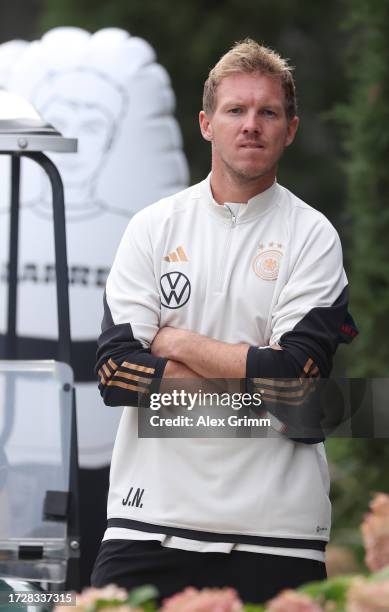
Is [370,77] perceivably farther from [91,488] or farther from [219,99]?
[219,99]

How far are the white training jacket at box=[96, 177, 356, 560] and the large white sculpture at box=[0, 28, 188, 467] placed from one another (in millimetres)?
1807

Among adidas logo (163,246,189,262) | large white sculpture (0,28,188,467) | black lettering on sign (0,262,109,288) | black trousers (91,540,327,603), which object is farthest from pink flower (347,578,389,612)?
black lettering on sign (0,262,109,288)

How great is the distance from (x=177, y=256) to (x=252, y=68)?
0.49m

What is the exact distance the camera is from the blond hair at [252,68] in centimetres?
328

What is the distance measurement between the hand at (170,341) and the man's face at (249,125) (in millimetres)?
416

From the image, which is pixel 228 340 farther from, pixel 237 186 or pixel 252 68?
pixel 252 68

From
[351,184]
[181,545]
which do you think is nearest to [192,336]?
[181,545]

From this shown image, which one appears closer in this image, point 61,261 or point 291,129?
point 291,129

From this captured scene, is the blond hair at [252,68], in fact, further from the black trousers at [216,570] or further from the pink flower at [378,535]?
the pink flower at [378,535]

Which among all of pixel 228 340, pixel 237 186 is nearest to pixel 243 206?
pixel 237 186

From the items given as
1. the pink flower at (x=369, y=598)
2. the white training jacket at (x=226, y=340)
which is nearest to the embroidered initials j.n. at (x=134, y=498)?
the white training jacket at (x=226, y=340)

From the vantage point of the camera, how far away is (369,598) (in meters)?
1.63

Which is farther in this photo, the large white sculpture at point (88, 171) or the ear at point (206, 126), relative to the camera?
the large white sculpture at point (88, 171)

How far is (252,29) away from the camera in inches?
467
